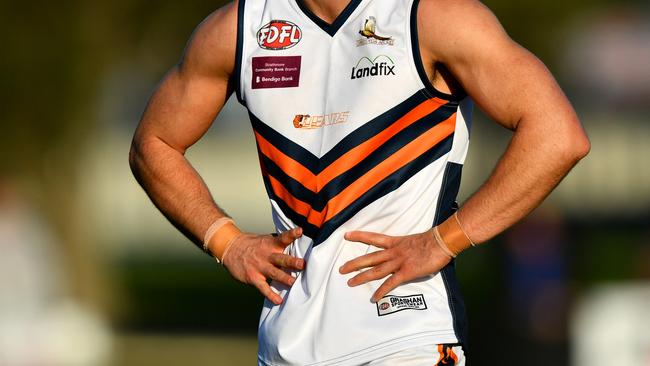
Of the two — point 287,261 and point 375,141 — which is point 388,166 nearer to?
point 375,141

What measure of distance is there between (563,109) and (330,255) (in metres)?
0.97

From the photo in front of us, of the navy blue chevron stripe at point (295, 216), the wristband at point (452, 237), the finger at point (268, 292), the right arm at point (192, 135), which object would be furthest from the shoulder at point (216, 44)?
the wristband at point (452, 237)

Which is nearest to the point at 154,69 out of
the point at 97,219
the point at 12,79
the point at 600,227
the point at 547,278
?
the point at 97,219

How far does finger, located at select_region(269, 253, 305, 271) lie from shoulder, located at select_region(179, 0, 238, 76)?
2.53 ft

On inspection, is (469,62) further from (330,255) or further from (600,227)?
(600,227)

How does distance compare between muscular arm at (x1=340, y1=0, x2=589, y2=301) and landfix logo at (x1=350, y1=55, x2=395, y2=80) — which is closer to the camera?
muscular arm at (x1=340, y1=0, x2=589, y2=301)

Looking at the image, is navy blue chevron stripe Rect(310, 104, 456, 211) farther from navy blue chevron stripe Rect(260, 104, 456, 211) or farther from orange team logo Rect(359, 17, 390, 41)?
orange team logo Rect(359, 17, 390, 41)

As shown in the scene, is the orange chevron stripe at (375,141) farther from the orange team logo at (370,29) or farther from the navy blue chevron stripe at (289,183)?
the orange team logo at (370,29)

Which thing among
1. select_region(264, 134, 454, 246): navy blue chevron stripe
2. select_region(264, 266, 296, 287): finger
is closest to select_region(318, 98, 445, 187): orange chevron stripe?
select_region(264, 134, 454, 246): navy blue chevron stripe

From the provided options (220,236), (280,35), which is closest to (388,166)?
(280,35)

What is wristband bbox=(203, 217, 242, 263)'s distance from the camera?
5184 mm

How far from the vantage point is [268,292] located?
4.90 m

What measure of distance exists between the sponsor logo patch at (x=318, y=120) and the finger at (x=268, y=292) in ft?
2.05

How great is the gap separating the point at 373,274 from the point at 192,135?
3.80ft
